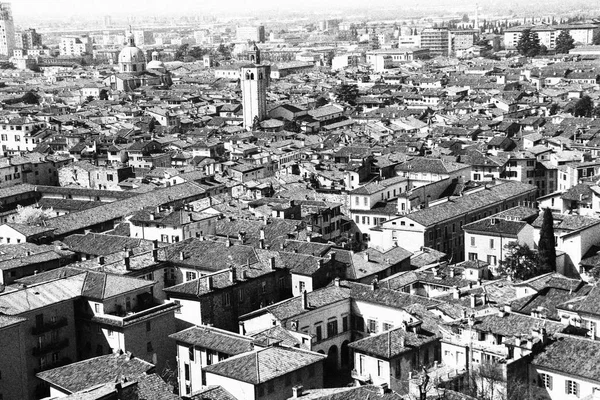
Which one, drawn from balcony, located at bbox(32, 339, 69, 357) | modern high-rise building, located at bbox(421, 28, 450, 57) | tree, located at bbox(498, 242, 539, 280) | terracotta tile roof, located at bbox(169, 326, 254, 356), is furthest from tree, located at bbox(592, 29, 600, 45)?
balcony, located at bbox(32, 339, 69, 357)

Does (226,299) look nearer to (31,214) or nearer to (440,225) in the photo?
(440,225)

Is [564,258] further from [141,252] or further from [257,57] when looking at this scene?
[257,57]

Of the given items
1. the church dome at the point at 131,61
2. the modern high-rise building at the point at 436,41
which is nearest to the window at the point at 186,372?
the church dome at the point at 131,61

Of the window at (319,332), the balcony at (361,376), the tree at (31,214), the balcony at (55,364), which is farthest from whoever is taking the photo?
the tree at (31,214)

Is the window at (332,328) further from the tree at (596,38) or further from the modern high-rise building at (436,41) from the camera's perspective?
the modern high-rise building at (436,41)

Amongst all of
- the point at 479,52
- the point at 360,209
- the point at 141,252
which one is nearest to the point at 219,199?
the point at 360,209
